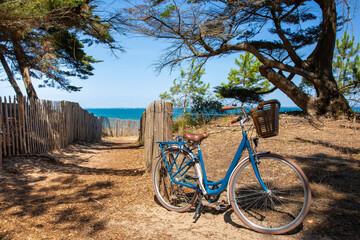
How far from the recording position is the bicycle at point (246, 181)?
2520 millimetres

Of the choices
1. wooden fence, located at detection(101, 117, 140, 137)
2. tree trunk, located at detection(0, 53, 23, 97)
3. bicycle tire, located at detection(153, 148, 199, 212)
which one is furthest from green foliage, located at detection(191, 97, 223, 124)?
wooden fence, located at detection(101, 117, 140, 137)

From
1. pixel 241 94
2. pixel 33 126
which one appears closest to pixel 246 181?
pixel 33 126

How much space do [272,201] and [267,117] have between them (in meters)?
1.19

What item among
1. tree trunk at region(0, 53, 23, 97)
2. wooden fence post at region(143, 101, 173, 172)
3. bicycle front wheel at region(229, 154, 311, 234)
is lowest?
bicycle front wheel at region(229, 154, 311, 234)

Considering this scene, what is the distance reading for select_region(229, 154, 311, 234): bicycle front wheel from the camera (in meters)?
2.48

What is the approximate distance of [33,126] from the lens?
283 inches

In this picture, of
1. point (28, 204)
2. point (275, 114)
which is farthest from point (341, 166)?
point (28, 204)

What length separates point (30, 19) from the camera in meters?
6.11

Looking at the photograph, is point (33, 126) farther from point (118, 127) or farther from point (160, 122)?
point (118, 127)

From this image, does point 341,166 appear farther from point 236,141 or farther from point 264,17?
point 264,17

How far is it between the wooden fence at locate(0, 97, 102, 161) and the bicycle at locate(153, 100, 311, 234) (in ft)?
13.8

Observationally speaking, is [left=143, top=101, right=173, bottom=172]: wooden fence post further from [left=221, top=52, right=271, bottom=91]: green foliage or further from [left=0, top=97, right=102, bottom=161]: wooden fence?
[left=221, top=52, right=271, bottom=91]: green foliage

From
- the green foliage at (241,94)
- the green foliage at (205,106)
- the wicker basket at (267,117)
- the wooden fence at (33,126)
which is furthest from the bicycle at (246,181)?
the green foliage at (241,94)

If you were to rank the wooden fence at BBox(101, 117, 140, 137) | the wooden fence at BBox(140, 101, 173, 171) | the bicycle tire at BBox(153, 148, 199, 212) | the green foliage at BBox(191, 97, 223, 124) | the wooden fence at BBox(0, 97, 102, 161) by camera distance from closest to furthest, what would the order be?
the bicycle tire at BBox(153, 148, 199, 212), the wooden fence at BBox(140, 101, 173, 171), the wooden fence at BBox(0, 97, 102, 161), the green foliage at BBox(191, 97, 223, 124), the wooden fence at BBox(101, 117, 140, 137)
